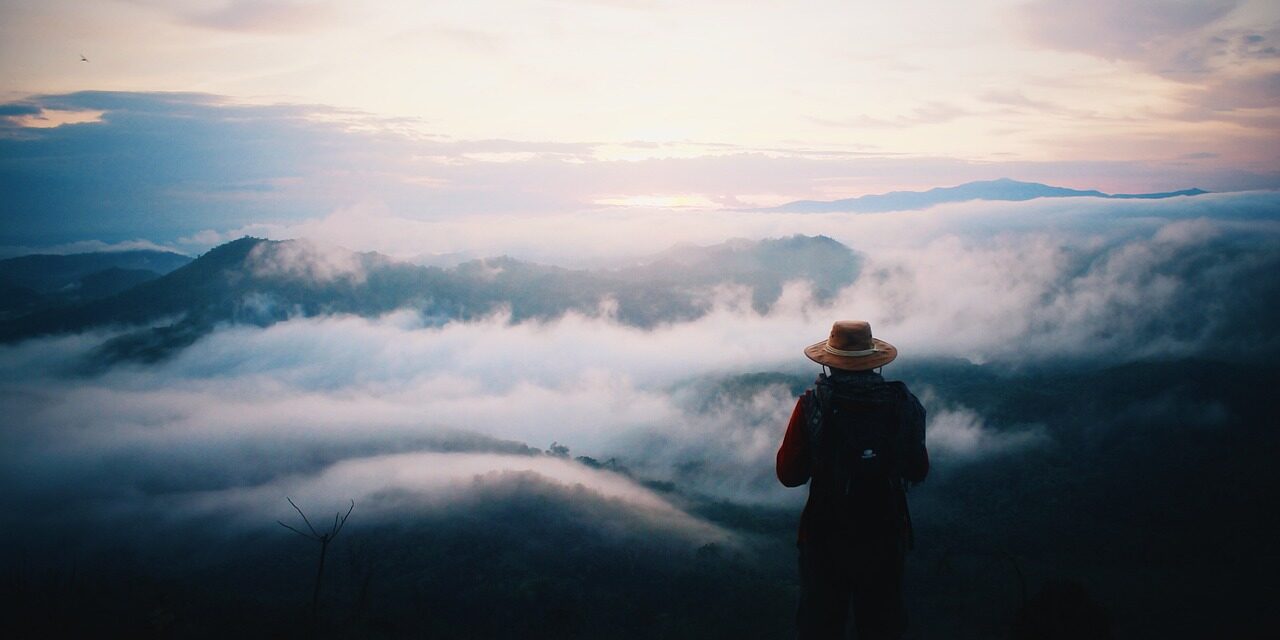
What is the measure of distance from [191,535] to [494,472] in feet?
233

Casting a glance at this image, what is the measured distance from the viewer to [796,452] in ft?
20.2

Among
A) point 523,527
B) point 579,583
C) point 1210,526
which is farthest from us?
point 523,527

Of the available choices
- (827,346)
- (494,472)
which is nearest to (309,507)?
(494,472)

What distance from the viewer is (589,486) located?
473 ft

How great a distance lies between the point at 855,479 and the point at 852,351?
1325mm

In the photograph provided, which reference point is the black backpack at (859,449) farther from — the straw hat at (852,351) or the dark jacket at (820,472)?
the straw hat at (852,351)

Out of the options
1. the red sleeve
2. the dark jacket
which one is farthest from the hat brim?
the red sleeve

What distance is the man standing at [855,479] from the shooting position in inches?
230

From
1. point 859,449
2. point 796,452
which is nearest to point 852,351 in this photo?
point 859,449

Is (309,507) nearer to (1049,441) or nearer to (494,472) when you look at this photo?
(494,472)

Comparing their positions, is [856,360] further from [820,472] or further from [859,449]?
[820,472]

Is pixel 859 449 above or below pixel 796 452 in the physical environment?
above

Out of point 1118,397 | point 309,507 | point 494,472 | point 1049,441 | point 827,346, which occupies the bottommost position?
point 309,507

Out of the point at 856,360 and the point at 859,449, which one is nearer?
the point at 859,449
